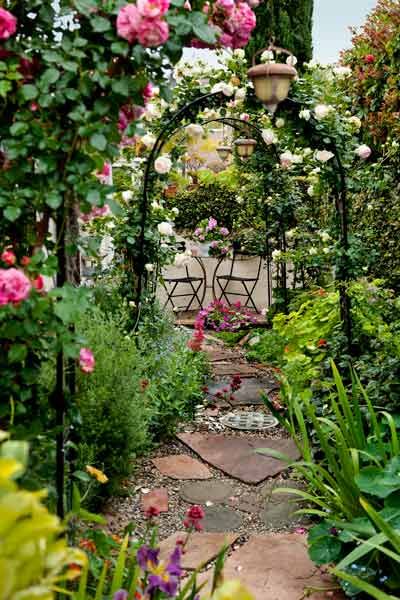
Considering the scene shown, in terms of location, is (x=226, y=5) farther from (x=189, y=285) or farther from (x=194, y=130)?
(x=189, y=285)

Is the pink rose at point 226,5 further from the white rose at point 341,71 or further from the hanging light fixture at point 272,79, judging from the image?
the white rose at point 341,71

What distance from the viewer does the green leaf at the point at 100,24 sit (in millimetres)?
1374

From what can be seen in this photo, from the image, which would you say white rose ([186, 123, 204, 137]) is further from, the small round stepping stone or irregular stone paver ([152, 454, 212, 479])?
irregular stone paver ([152, 454, 212, 479])

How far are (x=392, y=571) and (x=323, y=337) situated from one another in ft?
6.78

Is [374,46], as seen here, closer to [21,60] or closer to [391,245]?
[391,245]

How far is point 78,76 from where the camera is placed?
145cm

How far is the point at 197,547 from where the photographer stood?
2.46 meters

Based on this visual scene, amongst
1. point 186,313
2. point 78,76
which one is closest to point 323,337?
point 78,76

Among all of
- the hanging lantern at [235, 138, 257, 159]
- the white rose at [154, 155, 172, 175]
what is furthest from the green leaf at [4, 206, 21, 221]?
the hanging lantern at [235, 138, 257, 159]

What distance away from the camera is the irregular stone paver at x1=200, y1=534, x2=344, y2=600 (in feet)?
6.93

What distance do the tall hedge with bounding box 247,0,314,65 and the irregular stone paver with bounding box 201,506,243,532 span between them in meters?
6.17

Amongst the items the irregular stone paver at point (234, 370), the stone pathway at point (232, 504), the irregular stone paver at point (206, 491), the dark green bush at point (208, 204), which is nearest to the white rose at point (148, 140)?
the stone pathway at point (232, 504)

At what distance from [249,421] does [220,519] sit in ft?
4.34

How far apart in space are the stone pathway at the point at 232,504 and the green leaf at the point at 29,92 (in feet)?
4.28
